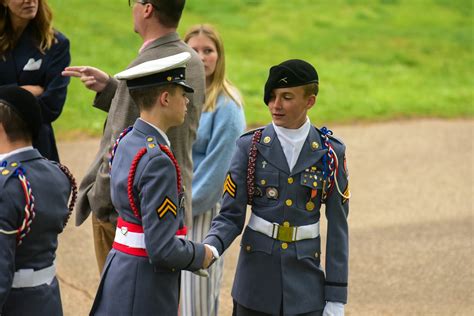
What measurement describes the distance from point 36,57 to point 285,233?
2215 mm

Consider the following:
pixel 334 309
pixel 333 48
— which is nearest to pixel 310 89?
pixel 334 309

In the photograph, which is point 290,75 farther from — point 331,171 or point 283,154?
point 331,171

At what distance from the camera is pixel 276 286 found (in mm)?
4379

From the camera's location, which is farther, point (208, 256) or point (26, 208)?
point (208, 256)

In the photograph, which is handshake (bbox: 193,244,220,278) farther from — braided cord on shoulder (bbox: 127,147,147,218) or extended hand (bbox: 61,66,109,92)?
extended hand (bbox: 61,66,109,92)

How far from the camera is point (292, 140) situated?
441cm

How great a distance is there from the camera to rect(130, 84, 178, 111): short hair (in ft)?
13.3

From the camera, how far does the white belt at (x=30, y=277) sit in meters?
4.02

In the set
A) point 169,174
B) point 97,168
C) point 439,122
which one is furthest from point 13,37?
point 439,122

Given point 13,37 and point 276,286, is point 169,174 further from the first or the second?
point 13,37

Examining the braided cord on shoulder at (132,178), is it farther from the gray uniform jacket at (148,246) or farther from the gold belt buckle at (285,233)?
the gold belt buckle at (285,233)

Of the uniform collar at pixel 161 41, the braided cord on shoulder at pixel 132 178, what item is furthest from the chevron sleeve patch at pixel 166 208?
the uniform collar at pixel 161 41

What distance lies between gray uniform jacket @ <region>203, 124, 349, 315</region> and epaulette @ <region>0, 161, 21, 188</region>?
2.96 feet

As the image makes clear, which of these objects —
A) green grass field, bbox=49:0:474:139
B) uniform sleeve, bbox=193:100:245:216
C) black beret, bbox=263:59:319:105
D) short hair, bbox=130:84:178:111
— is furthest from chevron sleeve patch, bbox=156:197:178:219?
green grass field, bbox=49:0:474:139
